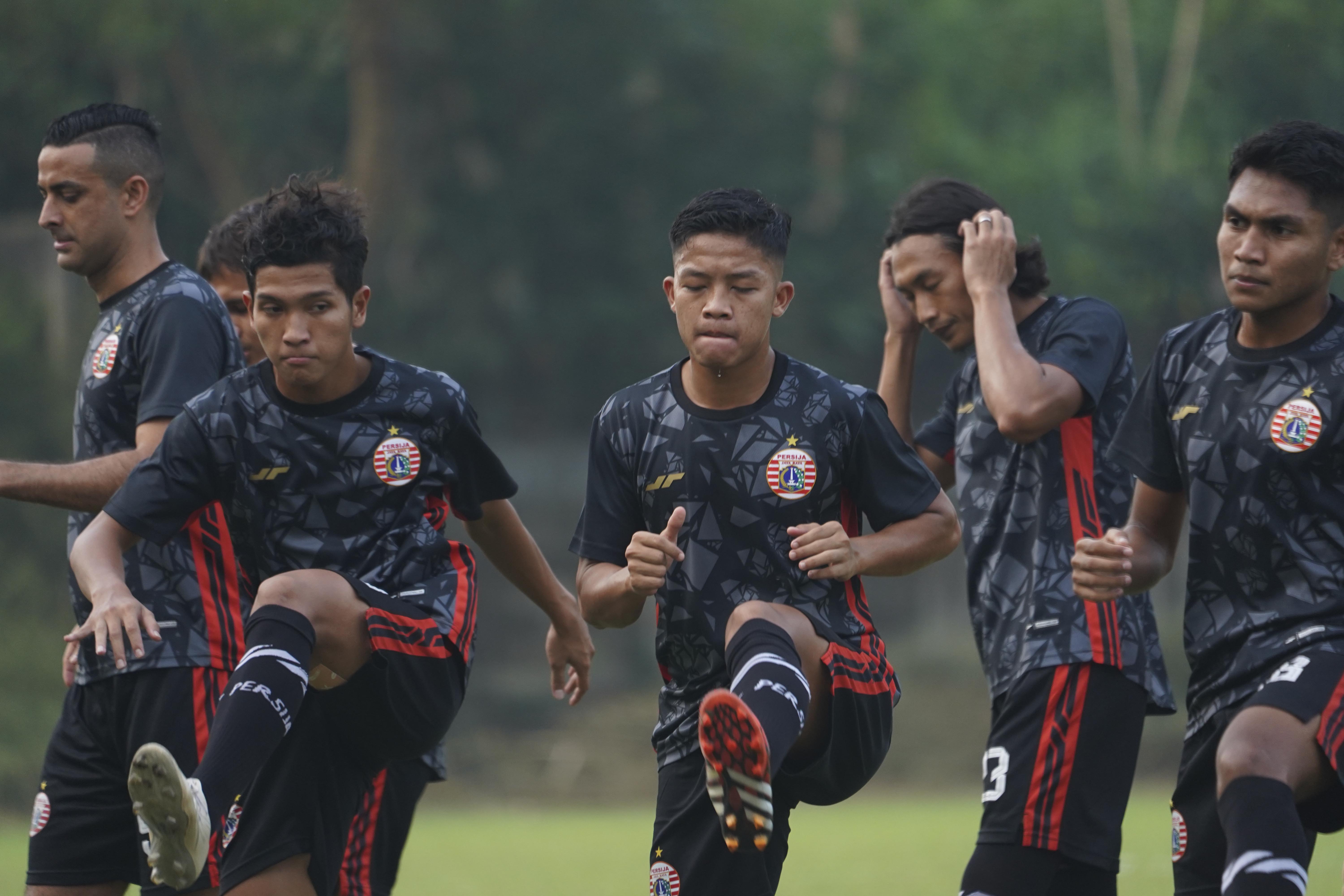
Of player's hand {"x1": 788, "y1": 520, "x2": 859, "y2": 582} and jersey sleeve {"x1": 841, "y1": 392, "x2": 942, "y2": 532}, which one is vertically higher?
jersey sleeve {"x1": 841, "y1": 392, "x2": 942, "y2": 532}

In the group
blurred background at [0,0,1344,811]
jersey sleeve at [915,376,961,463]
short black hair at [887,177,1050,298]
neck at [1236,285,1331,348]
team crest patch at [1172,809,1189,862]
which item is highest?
blurred background at [0,0,1344,811]

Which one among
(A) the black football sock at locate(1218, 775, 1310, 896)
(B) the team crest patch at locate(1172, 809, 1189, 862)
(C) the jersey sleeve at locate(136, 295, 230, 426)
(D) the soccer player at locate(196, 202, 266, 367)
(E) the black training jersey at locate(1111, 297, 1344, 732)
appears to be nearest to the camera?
(A) the black football sock at locate(1218, 775, 1310, 896)

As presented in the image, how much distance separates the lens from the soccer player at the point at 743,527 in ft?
13.6

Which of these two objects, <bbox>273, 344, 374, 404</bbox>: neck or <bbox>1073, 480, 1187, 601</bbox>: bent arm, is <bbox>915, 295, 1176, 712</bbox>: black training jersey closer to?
<bbox>1073, 480, 1187, 601</bbox>: bent arm

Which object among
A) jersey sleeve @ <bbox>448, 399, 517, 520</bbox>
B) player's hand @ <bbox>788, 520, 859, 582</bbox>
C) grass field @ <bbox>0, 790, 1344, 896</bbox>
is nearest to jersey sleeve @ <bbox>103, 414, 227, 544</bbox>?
jersey sleeve @ <bbox>448, 399, 517, 520</bbox>

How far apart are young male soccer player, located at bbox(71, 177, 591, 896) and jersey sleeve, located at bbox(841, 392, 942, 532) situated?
1.11 meters

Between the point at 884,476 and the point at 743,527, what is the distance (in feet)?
1.30

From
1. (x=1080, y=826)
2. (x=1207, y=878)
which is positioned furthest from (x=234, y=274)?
(x=1207, y=878)

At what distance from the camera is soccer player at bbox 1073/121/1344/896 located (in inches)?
157

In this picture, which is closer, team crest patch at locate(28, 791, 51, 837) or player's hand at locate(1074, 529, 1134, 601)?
player's hand at locate(1074, 529, 1134, 601)

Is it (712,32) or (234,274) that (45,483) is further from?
(712,32)

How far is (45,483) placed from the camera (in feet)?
15.6

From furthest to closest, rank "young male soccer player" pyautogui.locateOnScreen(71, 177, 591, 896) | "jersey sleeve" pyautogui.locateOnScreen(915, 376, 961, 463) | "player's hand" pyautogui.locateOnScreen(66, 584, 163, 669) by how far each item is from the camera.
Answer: "jersey sleeve" pyautogui.locateOnScreen(915, 376, 961, 463), "young male soccer player" pyautogui.locateOnScreen(71, 177, 591, 896), "player's hand" pyautogui.locateOnScreen(66, 584, 163, 669)

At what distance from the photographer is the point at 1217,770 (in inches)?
151
